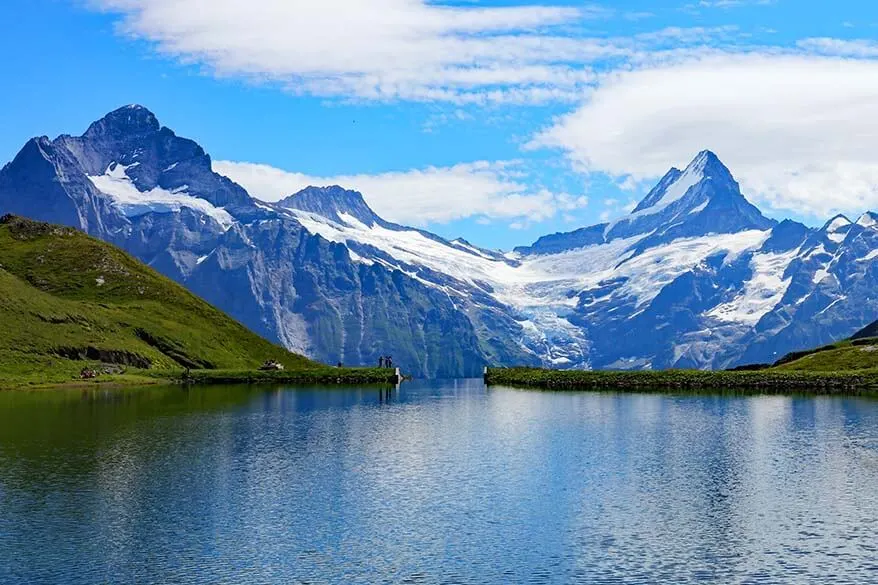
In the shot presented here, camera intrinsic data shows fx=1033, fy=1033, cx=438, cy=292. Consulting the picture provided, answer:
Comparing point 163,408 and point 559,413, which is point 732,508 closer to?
point 559,413

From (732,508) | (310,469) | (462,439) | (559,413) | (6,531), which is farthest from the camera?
(559,413)

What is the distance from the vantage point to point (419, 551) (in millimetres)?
72750

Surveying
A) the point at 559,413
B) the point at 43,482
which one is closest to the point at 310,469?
the point at 43,482

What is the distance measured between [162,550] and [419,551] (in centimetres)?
1806

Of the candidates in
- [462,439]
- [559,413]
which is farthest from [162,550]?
[559,413]

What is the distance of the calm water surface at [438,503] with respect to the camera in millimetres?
68312

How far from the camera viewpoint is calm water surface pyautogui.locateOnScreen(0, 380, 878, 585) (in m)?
68.3

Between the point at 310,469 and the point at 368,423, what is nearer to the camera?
the point at 310,469

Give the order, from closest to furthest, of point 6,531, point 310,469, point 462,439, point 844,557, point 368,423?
1. point 844,557
2. point 6,531
3. point 310,469
4. point 462,439
5. point 368,423

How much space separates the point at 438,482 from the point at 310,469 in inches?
631

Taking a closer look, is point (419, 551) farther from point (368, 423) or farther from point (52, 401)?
point (52, 401)

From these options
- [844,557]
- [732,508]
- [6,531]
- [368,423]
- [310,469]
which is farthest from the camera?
[368,423]

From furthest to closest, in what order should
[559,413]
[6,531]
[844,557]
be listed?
1. [559,413]
2. [6,531]
3. [844,557]

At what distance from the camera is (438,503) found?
88688 mm
